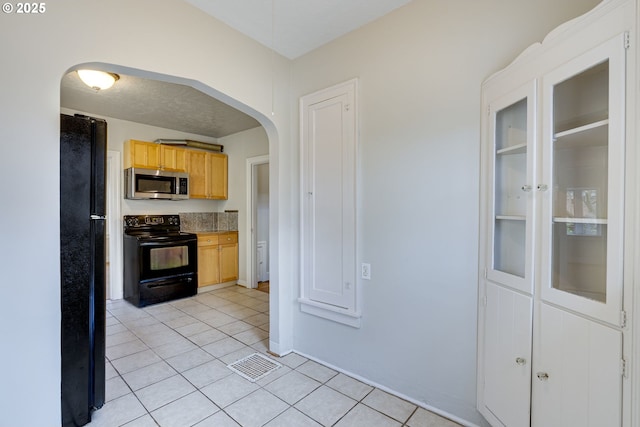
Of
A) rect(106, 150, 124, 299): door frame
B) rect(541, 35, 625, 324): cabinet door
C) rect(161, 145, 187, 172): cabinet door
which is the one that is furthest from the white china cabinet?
rect(106, 150, 124, 299): door frame

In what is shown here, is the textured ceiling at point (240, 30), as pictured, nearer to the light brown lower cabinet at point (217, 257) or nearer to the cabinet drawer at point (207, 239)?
the cabinet drawer at point (207, 239)

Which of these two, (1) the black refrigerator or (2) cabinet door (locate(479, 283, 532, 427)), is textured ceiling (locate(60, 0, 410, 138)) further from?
(2) cabinet door (locate(479, 283, 532, 427))

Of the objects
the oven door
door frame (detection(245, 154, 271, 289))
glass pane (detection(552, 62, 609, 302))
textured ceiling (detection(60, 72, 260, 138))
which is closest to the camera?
glass pane (detection(552, 62, 609, 302))

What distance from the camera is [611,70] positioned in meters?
1.01

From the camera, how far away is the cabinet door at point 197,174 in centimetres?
489

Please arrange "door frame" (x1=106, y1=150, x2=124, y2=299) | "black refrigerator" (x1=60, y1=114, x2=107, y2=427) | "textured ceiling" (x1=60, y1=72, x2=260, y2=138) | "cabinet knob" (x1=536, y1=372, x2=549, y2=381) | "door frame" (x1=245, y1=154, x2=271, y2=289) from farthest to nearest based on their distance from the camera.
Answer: "door frame" (x1=245, y1=154, x2=271, y2=289) < "door frame" (x1=106, y1=150, x2=124, y2=299) < "textured ceiling" (x1=60, y1=72, x2=260, y2=138) < "black refrigerator" (x1=60, y1=114, x2=107, y2=427) < "cabinet knob" (x1=536, y1=372, x2=549, y2=381)

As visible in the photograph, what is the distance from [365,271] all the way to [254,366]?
4.38ft

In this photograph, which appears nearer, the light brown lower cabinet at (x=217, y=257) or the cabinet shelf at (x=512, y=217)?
the cabinet shelf at (x=512, y=217)

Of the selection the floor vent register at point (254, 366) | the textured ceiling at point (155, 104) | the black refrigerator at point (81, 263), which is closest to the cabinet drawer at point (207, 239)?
the textured ceiling at point (155, 104)

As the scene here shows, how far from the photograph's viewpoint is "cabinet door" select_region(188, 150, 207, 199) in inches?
193

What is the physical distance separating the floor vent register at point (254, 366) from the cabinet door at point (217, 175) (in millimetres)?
3303

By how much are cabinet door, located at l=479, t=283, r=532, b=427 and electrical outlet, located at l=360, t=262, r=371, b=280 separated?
0.83 m

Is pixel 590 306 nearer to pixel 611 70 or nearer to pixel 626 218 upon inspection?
pixel 626 218

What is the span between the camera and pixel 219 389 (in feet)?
7.18
